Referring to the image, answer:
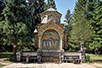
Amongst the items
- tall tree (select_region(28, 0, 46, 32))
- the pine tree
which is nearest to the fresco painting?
the pine tree

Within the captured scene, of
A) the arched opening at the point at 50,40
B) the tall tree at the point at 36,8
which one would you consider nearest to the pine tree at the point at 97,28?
the arched opening at the point at 50,40

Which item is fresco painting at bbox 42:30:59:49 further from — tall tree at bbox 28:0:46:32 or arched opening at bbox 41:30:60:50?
tall tree at bbox 28:0:46:32

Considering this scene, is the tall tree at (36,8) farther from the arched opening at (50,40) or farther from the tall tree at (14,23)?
the arched opening at (50,40)

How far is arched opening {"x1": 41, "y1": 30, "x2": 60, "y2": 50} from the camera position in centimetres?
1482

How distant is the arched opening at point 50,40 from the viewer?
48.6 feet

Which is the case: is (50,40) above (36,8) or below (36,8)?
below

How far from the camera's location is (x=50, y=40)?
1494cm

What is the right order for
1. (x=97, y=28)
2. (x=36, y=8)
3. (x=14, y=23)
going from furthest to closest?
(x=36, y=8) → (x=97, y=28) → (x=14, y=23)

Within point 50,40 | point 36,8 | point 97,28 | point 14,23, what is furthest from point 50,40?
point 36,8

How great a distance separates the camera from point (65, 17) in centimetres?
4356

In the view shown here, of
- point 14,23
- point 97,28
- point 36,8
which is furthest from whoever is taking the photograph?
point 36,8

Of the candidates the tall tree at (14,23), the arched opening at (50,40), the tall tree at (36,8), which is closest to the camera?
the tall tree at (14,23)

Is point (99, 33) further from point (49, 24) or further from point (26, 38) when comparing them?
point (26, 38)

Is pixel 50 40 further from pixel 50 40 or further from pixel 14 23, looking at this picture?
pixel 14 23
